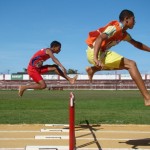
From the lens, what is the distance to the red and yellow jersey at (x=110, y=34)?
690 cm

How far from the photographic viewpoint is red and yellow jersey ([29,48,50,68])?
10.3 meters

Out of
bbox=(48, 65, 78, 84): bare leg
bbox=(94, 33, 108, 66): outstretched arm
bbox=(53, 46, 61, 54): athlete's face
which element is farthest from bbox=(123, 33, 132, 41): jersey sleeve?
bbox=(48, 65, 78, 84): bare leg

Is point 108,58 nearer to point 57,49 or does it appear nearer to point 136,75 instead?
point 136,75

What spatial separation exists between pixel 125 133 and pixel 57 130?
1731mm

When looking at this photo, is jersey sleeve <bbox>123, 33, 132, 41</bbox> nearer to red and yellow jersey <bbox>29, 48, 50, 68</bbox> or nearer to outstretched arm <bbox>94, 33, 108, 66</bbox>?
outstretched arm <bbox>94, 33, 108, 66</bbox>

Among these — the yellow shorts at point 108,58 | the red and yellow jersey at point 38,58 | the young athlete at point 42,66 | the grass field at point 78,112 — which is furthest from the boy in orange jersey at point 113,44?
the grass field at point 78,112

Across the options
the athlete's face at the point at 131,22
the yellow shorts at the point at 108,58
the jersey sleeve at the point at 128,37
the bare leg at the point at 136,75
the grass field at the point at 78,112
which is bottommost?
the grass field at the point at 78,112

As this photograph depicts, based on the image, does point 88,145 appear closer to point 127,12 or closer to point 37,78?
point 127,12

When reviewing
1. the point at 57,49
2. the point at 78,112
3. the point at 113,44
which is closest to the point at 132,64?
the point at 113,44

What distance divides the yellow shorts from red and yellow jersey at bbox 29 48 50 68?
133 inches

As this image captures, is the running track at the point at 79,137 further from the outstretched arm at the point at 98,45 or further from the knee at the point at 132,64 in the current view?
the outstretched arm at the point at 98,45

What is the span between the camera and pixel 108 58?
698 centimetres

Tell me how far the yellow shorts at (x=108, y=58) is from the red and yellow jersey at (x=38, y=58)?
3.38 meters

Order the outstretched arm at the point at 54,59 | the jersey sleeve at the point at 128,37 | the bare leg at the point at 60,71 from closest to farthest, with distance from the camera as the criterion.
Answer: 1. the jersey sleeve at the point at 128,37
2. the outstretched arm at the point at 54,59
3. the bare leg at the point at 60,71
